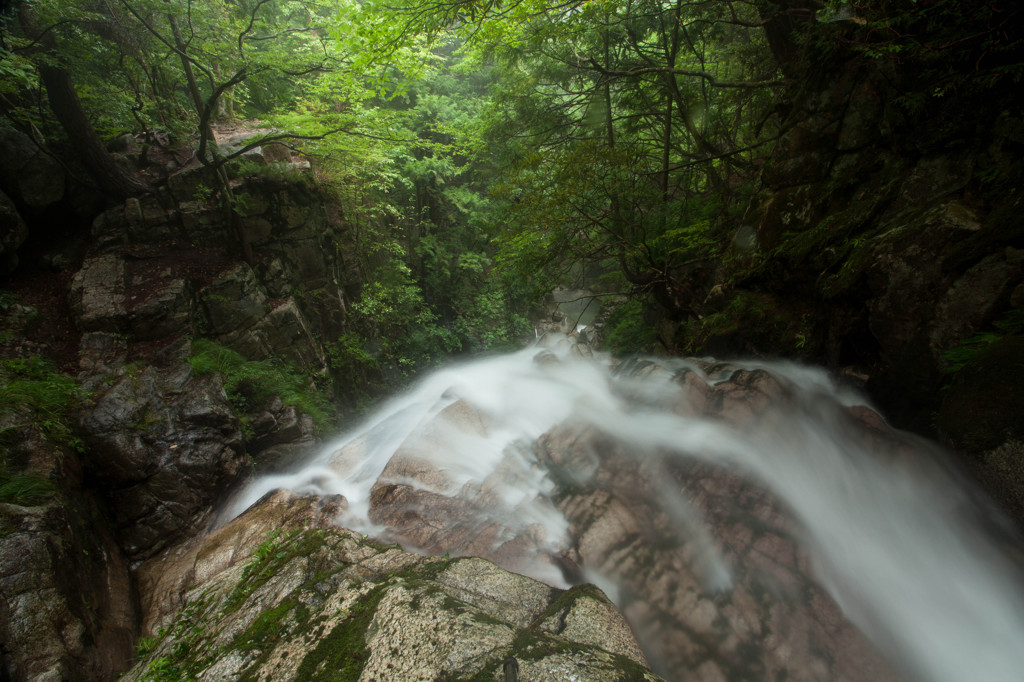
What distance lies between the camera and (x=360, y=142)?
25.9 feet

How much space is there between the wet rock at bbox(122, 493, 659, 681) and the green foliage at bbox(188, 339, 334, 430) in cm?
406

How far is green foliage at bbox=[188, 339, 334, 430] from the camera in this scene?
6.57m

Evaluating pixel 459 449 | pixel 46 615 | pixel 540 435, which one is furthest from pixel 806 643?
pixel 46 615

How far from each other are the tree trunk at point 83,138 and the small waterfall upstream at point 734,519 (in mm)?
6174

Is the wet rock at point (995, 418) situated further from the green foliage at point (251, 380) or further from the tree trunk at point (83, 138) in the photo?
the tree trunk at point (83, 138)

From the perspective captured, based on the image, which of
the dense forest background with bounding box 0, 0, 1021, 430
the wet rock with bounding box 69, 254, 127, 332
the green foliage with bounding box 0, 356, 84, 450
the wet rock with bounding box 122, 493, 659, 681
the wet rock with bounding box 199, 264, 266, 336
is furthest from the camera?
the wet rock with bounding box 199, 264, 266, 336

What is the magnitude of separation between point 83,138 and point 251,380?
5095 mm

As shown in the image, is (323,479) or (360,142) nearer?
(323,479)

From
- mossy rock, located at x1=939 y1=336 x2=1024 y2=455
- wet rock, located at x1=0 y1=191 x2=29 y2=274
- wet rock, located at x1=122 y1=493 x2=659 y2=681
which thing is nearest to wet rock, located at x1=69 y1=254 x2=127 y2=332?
wet rock, located at x1=0 y1=191 x2=29 y2=274

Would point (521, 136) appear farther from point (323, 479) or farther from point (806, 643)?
point (806, 643)

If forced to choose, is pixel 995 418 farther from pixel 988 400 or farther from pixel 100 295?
pixel 100 295

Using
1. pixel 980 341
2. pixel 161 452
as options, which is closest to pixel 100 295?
pixel 161 452

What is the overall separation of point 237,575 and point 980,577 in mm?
5746

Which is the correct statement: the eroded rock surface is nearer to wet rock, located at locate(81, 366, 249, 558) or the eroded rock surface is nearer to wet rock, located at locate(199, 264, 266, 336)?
wet rock, located at locate(81, 366, 249, 558)
